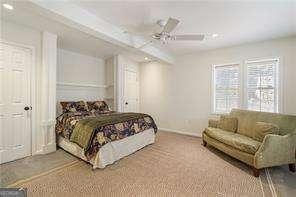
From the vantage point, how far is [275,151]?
8.93 feet

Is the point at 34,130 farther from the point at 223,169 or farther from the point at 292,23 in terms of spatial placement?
the point at 292,23

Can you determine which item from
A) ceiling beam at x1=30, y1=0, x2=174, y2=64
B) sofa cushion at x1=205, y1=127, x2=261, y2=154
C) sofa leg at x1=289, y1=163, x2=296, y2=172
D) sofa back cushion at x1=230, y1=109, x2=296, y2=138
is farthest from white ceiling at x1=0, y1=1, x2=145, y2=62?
sofa leg at x1=289, y1=163, x2=296, y2=172

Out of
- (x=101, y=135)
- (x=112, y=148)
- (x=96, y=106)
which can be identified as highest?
(x=96, y=106)

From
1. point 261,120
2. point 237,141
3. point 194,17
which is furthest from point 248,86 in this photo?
point 194,17

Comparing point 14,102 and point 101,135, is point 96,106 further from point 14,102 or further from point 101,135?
point 101,135

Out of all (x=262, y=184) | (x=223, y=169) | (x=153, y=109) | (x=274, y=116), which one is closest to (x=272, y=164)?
(x=262, y=184)

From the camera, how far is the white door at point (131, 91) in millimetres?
6016

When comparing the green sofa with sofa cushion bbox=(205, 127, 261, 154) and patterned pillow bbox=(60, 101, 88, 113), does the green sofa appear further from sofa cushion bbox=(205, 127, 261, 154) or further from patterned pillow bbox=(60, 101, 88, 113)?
patterned pillow bbox=(60, 101, 88, 113)

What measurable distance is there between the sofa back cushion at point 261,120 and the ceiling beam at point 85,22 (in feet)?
8.93

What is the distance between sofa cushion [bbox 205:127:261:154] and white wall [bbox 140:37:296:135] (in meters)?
1.39

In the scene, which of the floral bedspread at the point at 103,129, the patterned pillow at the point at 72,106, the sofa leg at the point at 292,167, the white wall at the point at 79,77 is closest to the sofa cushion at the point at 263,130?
the sofa leg at the point at 292,167

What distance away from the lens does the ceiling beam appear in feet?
7.91

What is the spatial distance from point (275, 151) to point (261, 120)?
3.07 feet

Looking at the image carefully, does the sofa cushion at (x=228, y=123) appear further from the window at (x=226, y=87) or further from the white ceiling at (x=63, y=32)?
the white ceiling at (x=63, y=32)
